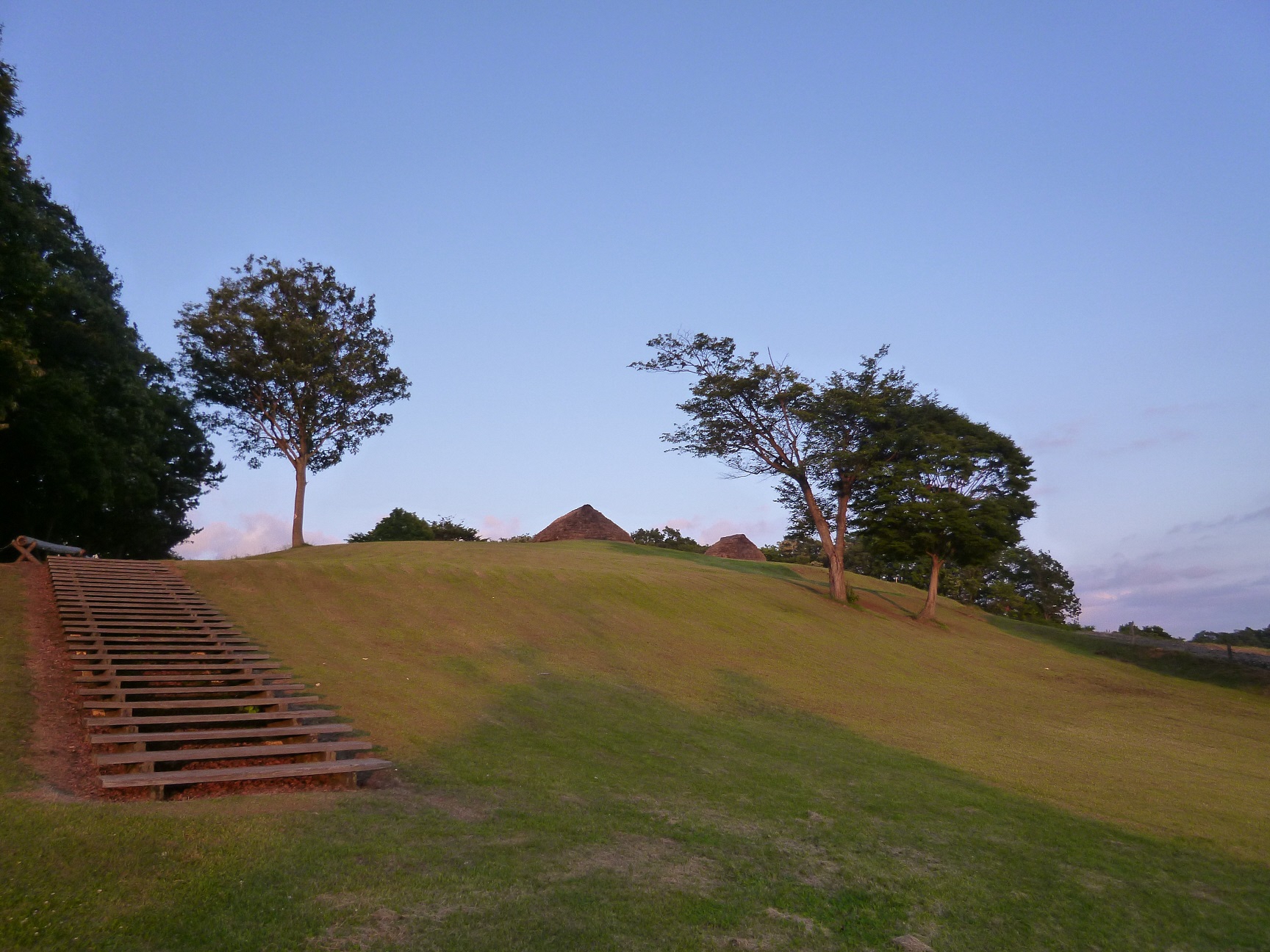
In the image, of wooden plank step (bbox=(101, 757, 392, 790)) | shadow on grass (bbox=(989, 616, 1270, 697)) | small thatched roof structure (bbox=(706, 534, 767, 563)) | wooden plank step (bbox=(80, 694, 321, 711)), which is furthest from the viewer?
small thatched roof structure (bbox=(706, 534, 767, 563))

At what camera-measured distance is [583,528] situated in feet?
165

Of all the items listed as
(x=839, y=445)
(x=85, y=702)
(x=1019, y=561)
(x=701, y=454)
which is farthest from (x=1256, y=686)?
(x=1019, y=561)

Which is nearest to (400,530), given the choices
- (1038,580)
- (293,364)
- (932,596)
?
(293,364)

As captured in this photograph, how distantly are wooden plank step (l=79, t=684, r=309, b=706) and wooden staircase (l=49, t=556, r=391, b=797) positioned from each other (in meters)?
0.02

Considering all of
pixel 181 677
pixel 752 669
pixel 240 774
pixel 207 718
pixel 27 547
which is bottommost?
pixel 240 774

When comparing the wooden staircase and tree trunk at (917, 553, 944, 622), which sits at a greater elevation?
tree trunk at (917, 553, 944, 622)

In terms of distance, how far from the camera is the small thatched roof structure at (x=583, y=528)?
50.1 m

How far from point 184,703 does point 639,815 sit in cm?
566

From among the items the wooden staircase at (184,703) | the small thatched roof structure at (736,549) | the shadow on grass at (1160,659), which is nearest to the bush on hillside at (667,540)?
the small thatched roof structure at (736,549)

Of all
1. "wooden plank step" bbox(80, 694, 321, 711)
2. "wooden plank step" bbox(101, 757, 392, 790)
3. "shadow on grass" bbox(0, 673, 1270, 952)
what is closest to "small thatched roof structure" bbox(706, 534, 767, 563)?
"shadow on grass" bbox(0, 673, 1270, 952)

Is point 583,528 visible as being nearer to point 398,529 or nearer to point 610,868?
point 398,529

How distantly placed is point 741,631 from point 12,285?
71.2 feet

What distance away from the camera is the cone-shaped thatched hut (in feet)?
164

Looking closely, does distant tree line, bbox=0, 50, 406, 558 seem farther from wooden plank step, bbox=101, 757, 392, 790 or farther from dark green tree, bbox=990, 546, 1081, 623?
dark green tree, bbox=990, 546, 1081, 623
